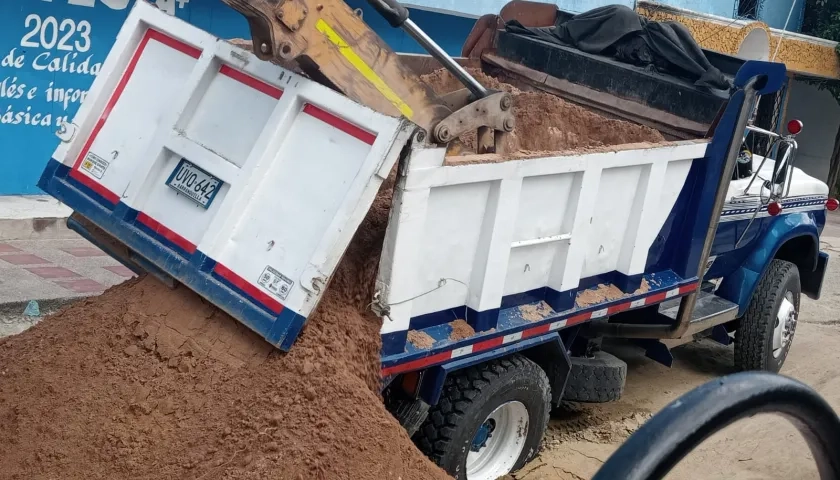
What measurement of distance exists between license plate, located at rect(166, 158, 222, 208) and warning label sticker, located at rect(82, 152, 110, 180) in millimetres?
415

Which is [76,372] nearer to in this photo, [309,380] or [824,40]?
[309,380]

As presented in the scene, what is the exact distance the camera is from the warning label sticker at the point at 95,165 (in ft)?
14.4

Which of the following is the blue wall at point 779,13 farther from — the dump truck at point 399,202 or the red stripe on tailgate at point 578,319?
the red stripe on tailgate at point 578,319

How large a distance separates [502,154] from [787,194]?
3.24 m

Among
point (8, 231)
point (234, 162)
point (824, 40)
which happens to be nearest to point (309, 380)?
point (234, 162)

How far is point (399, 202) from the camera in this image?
11.8ft

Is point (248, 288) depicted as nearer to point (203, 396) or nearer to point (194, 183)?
point (203, 396)

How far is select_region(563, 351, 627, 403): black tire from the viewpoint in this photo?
532cm

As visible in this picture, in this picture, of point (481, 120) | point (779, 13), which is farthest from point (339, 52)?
point (779, 13)

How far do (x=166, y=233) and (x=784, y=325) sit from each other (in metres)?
4.88

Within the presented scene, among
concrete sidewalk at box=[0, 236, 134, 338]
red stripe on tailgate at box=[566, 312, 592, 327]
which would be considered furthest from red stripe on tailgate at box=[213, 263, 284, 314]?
concrete sidewalk at box=[0, 236, 134, 338]

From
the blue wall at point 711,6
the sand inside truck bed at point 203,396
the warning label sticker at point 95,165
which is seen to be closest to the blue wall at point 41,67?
the warning label sticker at point 95,165

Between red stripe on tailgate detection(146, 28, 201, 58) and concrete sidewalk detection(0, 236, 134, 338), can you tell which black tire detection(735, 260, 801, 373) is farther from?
concrete sidewalk detection(0, 236, 134, 338)

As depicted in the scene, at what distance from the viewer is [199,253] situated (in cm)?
388
